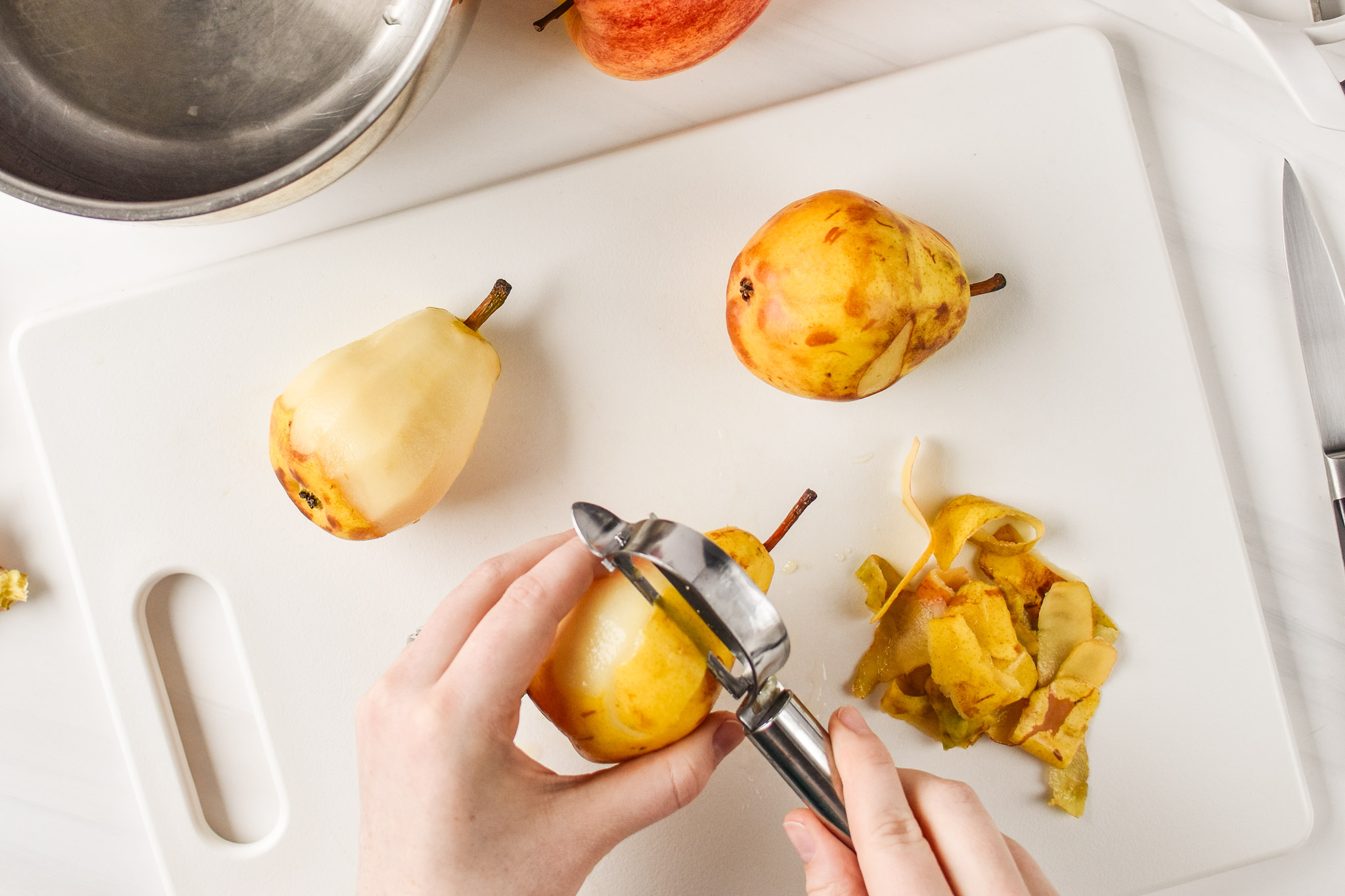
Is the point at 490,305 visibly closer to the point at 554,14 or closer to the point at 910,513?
the point at 554,14

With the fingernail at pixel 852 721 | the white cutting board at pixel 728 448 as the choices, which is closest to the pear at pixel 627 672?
the fingernail at pixel 852 721

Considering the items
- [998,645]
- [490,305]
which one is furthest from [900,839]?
[490,305]

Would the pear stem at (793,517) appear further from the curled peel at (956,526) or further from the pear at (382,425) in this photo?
the pear at (382,425)

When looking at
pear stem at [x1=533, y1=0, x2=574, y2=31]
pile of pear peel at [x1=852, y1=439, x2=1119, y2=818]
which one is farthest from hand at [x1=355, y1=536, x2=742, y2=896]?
pear stem at [x1=533, y1=0, x2=574, y2=31]

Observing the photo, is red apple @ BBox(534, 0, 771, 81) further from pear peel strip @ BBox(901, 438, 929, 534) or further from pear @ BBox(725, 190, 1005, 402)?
pear peel strip @ BBox(901, 438, 929, 534)

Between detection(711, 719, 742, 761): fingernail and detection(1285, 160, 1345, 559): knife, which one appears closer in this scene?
detection(711, 719, 742, 761): fingernail

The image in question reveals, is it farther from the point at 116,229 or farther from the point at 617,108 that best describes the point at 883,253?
the point at 116,229

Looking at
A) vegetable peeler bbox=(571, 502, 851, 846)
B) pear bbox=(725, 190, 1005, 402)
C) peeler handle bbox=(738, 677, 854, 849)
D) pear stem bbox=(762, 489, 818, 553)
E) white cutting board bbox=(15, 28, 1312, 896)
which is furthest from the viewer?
white cutting board bbox=(15, 28, 1312, 896)

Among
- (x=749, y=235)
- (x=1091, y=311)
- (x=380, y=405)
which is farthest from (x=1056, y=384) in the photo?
(x=380, y=405)
